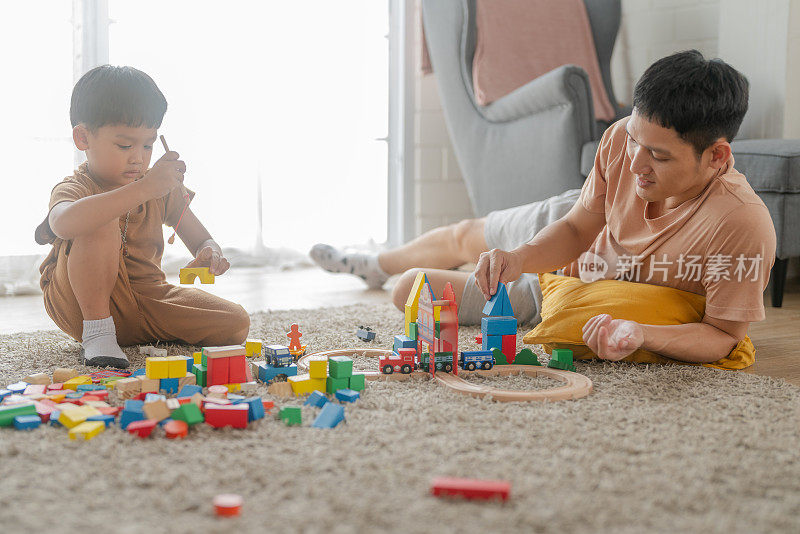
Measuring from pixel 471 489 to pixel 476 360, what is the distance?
43 centimetres

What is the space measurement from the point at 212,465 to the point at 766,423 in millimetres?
611

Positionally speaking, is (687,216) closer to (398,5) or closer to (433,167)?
(433,167)

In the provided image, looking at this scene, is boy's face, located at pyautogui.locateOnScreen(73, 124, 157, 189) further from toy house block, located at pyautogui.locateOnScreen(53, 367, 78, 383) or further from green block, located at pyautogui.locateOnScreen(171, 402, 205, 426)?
green block, located at pyautogui.locateOnScreen(171, 402, 205, 426)

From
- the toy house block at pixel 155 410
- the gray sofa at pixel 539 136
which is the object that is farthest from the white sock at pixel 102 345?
the gray sofa at pixel 539 136

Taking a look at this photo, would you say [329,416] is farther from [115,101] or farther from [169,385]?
[115,101]

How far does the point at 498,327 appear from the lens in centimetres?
108

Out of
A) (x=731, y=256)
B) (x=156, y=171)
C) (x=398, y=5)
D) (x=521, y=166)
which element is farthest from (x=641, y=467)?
(x=398, y=5)

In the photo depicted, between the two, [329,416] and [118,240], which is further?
[118,240]

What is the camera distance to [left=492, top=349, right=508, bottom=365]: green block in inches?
42.0

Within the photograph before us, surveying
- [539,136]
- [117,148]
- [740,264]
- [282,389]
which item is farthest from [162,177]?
[539,136]

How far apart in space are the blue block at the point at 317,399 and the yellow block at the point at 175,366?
0.18 metres

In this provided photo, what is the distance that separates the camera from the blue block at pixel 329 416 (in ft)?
2.59

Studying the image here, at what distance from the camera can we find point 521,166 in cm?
208

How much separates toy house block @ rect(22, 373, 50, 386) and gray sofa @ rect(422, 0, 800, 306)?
137cm
